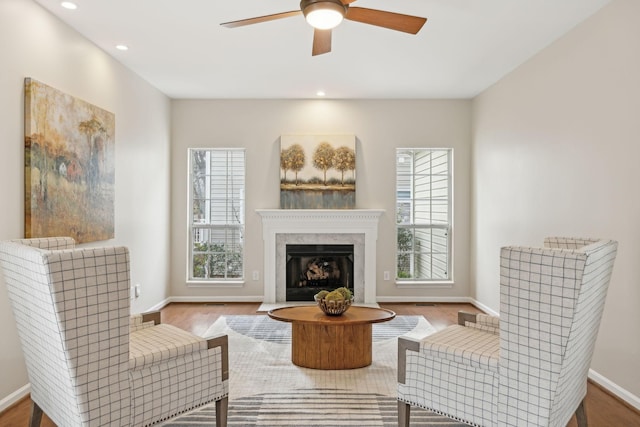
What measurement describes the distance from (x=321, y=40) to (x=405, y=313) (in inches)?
139

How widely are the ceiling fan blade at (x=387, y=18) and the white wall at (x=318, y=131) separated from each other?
332cm

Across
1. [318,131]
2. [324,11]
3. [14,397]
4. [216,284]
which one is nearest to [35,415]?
[14,397]

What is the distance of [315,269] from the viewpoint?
5945 mm

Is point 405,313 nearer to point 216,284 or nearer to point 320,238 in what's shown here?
point 320,238

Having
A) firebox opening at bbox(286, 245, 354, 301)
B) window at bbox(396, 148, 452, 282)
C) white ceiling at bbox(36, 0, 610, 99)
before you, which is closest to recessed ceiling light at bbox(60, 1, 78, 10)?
white ceiling at bbox(36, 0, 610, 99)

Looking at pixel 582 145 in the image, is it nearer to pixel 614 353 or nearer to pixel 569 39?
pixel 569 39

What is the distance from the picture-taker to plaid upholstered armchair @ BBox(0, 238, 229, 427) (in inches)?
71.4

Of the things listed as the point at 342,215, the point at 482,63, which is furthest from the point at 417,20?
the point at 342,215

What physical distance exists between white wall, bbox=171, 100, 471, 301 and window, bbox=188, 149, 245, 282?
156 millimetres

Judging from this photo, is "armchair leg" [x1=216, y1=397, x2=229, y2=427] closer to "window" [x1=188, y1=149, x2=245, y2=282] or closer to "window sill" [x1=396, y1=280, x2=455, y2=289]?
"window" [x1=188, y1=149, x2=245, y2=282]

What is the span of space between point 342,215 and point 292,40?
2448mm

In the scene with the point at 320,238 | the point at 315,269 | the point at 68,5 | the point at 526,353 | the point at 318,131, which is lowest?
the point at 315,269

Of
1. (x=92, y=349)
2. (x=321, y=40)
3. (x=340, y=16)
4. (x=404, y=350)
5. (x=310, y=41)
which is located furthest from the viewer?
(x=310, y=41)

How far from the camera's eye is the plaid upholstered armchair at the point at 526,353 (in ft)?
6.03
